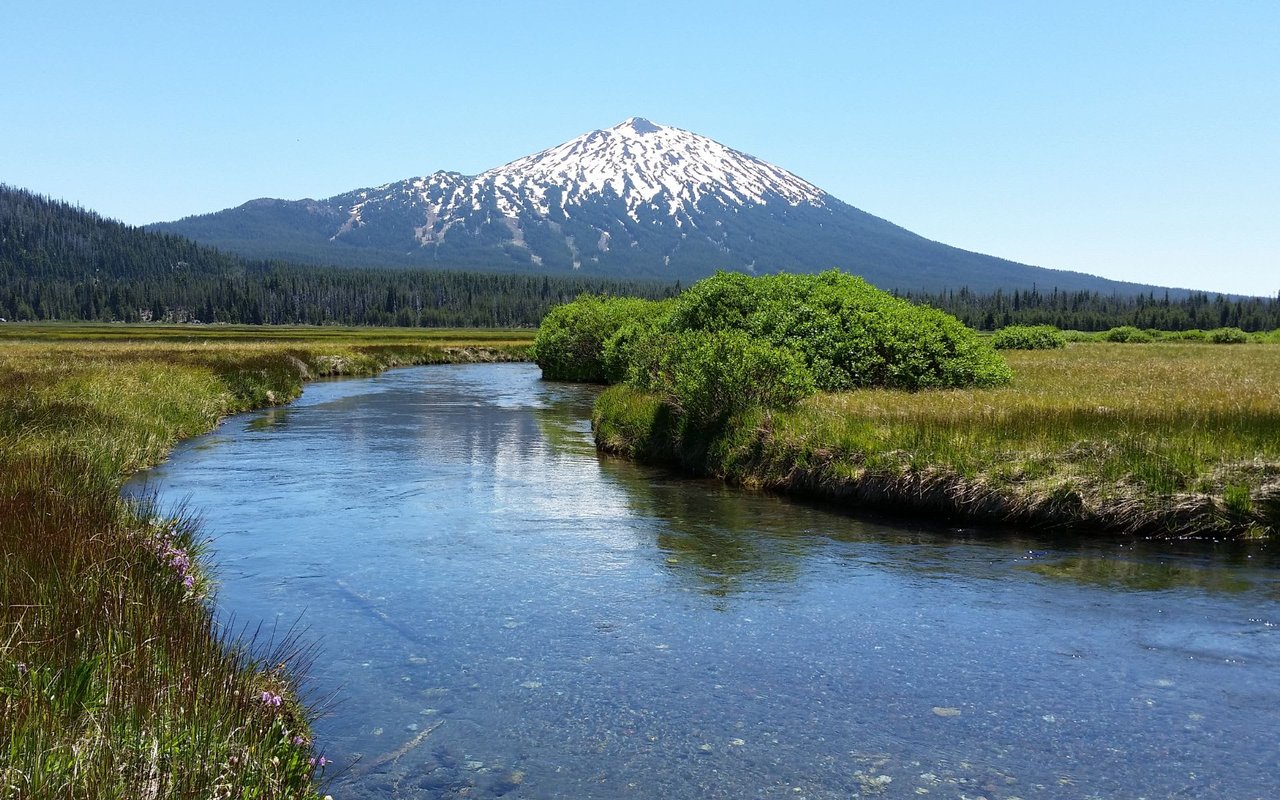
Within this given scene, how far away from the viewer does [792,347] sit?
105ft

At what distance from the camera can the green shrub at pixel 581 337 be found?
74688 mm

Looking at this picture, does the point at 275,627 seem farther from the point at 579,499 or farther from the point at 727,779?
the point at 579,499

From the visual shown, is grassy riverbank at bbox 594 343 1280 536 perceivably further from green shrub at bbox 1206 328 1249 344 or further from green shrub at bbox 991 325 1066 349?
green shrub at bbox 1206 328 1249 344

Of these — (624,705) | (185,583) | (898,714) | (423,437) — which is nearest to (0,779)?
(185,583)

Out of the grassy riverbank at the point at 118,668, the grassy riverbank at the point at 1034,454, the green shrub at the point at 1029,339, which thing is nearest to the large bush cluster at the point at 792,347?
the grassy riverbank at the point at 1034,454

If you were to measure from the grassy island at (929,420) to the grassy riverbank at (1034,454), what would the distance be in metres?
0.04

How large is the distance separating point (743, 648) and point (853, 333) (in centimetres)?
2337

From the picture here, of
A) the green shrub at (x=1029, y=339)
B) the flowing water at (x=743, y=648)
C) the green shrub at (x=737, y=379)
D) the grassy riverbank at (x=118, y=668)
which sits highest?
the green shrub at (x=1029, y=339)

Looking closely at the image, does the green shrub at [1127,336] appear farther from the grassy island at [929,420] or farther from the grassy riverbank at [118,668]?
the grassy riverbank at [118,668]

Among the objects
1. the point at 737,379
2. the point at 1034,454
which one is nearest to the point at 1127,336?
the point at 737,379

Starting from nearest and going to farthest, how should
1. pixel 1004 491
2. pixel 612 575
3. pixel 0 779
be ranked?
pixel 0 779 → pixel 612 575 → pixel 1004 491

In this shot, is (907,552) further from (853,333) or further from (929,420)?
(853,333)

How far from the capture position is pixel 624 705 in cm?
1041

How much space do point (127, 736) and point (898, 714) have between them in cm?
760
